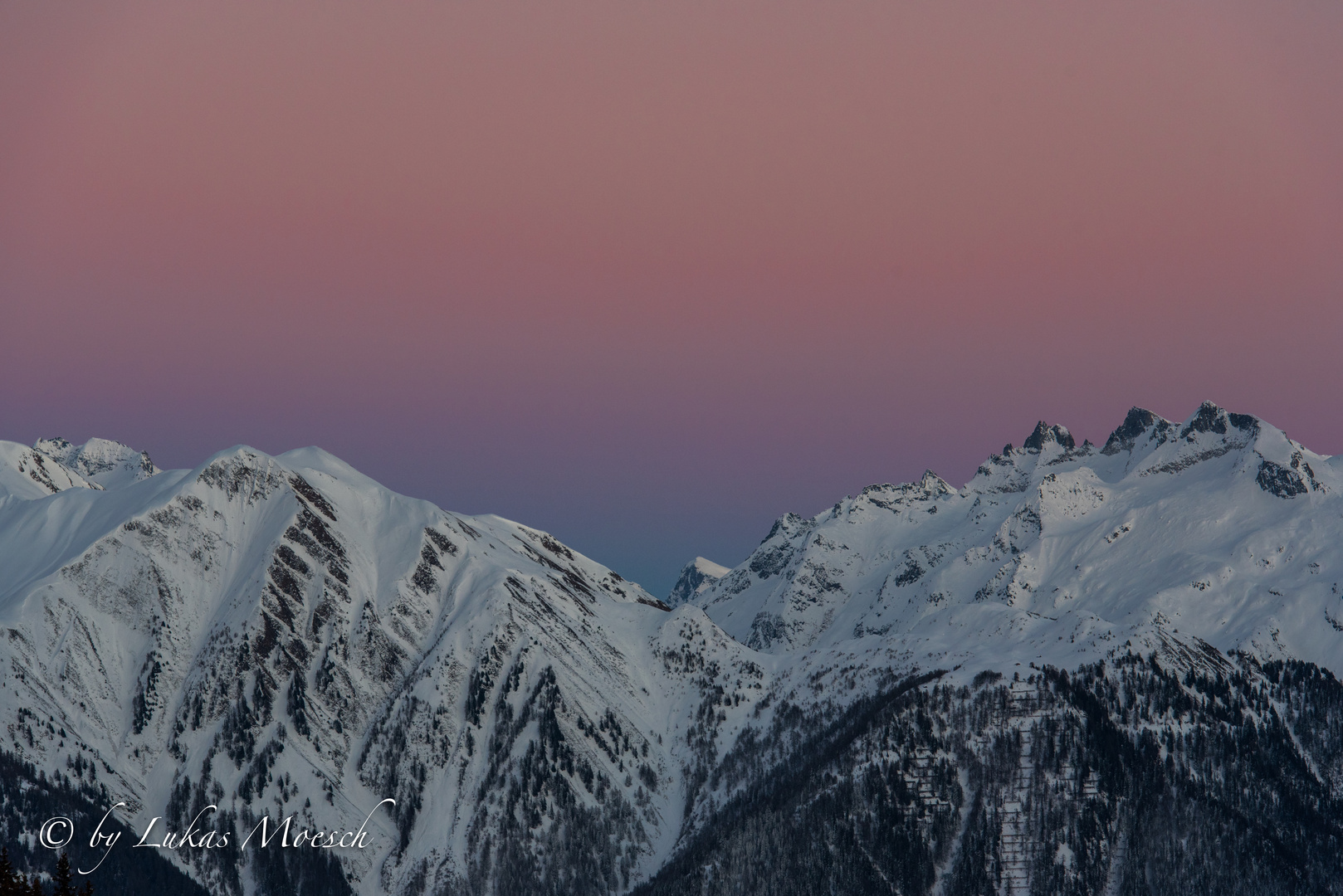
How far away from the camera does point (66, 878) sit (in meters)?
134
